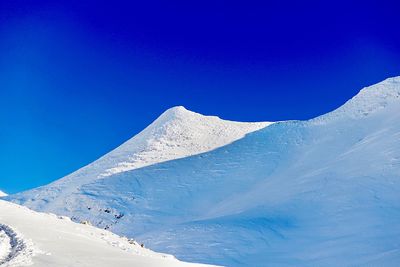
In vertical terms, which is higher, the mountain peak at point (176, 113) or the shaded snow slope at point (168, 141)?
the mountain peak at point (176, 113)

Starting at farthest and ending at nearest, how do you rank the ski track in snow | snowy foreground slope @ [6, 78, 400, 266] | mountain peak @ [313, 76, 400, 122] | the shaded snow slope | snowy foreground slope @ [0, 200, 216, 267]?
the shaded snow slope, mountain peak @ [313, 76, 400, 122], snowy foreground slope @ [6, 78, 400, 266], snowy foreground slope @ [0, 200, 216, 267], the ski track in snow

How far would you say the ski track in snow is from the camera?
12712 millimetres

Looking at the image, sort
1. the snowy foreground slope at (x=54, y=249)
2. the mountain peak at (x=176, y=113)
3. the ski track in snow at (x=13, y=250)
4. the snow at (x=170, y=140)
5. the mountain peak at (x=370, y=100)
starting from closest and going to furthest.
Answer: the ski track in snow at (x=13, y=250)
the snowy foreground slope at (x=54, y=249)
the mountain peak at (x=370, y=100)
the snow at (x=170, y=140)
the mountain peak at (x=176, y=113)

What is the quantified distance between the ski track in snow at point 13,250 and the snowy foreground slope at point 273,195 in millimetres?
18822

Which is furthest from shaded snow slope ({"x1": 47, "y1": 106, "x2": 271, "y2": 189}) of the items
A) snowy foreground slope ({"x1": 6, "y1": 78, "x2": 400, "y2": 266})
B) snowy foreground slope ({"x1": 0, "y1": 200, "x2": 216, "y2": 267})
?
snowy foreground slope ({"x1": 0, "y1": 200, "x2": 216, "y2": 267})

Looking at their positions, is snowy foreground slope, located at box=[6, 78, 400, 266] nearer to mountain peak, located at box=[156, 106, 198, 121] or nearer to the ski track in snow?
mountain peak, located at box=[156, 106, 198, 121]

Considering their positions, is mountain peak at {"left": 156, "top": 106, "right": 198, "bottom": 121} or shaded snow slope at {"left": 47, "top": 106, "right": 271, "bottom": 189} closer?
shaded snow slope at {"left": 47, "top": 106, "right": 271, "bottom": 189}

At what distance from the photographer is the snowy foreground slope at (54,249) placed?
43.0 ft

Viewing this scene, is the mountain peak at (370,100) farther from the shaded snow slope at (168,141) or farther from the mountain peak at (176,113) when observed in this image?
the mountain peak at (176,113)

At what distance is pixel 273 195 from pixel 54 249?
39101 millimetres

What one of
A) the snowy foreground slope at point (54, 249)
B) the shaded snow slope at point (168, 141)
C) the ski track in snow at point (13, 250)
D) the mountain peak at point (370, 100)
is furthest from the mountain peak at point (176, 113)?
the ski track in snow at point (13, 250)

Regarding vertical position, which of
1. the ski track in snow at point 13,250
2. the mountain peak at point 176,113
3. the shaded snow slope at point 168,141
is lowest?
the ski track in snow at point 13,250

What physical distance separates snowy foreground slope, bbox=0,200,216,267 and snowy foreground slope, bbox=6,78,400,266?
1679 cm

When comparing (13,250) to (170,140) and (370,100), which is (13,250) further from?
(370,100)
